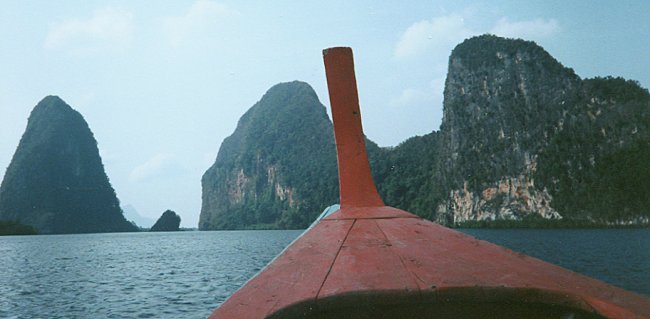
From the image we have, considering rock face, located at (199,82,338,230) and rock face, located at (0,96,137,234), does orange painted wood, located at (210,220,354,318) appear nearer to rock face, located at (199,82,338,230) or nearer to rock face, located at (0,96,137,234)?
rock face, located at (199,82,338,230)

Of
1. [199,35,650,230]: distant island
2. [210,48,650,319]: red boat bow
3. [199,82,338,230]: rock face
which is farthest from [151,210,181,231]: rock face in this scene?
[210,48,650,319]: red boat bow

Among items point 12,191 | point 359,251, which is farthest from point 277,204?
point 359,251

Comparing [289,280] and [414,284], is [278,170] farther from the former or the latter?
[414,284]

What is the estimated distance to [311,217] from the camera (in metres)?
138

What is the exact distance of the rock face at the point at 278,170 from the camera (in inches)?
5768

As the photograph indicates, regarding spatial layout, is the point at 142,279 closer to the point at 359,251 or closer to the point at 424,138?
Answer: the point at 359,251

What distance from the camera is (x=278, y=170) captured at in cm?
15875

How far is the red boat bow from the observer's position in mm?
1645

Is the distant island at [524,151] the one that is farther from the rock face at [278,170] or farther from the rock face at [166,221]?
the rock face at [166,221]

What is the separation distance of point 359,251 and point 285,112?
174 meters

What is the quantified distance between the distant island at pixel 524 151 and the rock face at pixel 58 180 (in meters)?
73.0

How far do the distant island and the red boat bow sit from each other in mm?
89464

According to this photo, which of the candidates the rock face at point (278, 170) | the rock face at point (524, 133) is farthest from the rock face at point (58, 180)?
the rock face at point (524, 133)

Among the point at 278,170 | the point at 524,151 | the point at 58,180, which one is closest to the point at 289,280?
the point at 524,151
